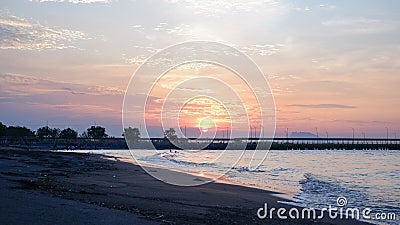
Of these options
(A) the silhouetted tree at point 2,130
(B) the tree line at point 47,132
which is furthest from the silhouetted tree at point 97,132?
(A) the silhouetted tree at point 2,130

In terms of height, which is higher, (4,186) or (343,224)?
(4,186)

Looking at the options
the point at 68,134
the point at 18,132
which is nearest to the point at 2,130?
the point at 18,132

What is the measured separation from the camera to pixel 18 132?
440ft

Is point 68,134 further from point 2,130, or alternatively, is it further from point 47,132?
point 2,130

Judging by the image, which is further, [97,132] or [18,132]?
[97,132]

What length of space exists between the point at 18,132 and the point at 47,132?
19193 mm

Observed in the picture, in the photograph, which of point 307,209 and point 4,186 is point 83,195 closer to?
point 4,186

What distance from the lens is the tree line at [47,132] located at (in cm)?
12827

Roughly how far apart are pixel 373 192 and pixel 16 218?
19666 millimetres

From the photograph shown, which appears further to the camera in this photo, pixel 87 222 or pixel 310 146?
pixel 310 146

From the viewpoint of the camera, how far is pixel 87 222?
861 centimetres

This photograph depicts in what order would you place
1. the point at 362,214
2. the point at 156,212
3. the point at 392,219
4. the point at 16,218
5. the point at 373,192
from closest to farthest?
the point at 16,218, the point at 156,212, the point at 392,219, the point at 362,214, the point at 373,192

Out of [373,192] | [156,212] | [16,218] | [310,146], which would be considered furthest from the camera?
[310,146]

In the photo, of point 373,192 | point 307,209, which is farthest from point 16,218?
point 373,192
